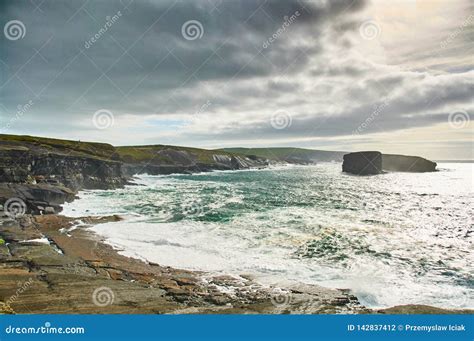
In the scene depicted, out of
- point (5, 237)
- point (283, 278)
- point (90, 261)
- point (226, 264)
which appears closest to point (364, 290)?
point (283, 278)

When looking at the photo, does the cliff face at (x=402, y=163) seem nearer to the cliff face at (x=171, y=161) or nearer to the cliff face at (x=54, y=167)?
the cliff face at (x=171, y=161)

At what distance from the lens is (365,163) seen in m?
132

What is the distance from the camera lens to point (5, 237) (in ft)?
69.5

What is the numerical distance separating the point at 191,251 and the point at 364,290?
10566 millimetres

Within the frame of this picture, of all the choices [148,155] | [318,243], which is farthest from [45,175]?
[148,155]

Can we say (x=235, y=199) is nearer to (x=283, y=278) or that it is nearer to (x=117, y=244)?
(x=117, y=244)

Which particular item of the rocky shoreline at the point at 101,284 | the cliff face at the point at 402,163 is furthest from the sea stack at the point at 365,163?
the rocky shoreline at the point at 101,284
